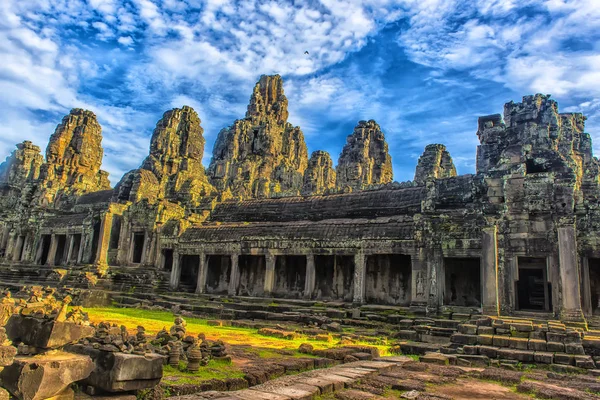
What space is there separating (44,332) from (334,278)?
19984mm

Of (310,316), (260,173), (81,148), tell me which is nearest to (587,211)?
(310,316)

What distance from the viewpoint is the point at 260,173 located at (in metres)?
72.0

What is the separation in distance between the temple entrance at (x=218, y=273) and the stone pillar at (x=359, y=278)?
10.0m

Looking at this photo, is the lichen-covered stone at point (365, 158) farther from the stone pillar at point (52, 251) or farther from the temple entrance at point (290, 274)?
the stone pillar at point (52, 251)

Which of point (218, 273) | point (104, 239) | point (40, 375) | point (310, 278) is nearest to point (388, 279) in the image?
point (310, 278)

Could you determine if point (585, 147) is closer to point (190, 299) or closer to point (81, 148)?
point (190, 299)

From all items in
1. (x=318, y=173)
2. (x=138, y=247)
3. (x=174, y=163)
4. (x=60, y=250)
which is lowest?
(x=60, y=250)

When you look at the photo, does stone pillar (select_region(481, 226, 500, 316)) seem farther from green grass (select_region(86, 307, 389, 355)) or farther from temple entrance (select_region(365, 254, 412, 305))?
green grass (select_region(86, 307, 389, 355))

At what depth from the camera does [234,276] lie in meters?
25.8

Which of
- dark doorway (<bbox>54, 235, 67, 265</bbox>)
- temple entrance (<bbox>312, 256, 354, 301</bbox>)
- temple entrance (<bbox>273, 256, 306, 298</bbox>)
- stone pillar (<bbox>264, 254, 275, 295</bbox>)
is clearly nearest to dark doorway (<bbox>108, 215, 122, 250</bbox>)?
dark doorway (<bbox>54, 235, 67, 265</bbox>)

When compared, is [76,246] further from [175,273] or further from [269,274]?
[269,274]

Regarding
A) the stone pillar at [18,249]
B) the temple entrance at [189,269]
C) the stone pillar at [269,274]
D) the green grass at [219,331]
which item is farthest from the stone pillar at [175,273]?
the stone pillar at [18,249]

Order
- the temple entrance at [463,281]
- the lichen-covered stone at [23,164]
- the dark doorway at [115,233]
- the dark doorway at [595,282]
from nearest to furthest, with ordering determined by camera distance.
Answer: the dark doorway at [595,282] → the temple entrance at [463,281] → the dark doorway at [115,233] → the lichen-covered stone at [23,164]

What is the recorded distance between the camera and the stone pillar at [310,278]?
23109mm
